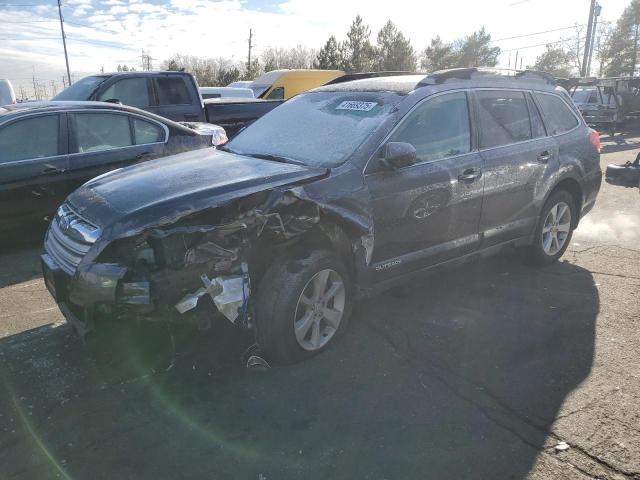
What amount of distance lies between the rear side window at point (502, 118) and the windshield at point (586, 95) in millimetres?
19335

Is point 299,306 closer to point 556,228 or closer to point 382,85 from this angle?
point 382,85

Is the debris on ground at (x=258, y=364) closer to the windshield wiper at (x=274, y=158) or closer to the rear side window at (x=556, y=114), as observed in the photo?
the windshield wiper at (x=274, y=158)

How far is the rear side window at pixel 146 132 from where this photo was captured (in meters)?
6.15

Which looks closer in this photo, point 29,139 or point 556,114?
point 556,114

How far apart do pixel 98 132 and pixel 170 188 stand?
322 cm

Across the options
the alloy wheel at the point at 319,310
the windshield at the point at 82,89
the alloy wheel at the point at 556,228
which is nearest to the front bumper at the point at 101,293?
the alloy wheel at the point at 319,310

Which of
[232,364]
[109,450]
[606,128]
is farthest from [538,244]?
[606,128]

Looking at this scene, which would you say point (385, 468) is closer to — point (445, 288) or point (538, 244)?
point (445, 288)

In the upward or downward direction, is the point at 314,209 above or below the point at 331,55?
below

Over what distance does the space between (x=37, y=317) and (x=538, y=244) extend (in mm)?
4515

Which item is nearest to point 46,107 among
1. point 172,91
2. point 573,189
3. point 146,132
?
point 146,132

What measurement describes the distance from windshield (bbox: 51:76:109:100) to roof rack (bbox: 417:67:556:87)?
20.7 ft

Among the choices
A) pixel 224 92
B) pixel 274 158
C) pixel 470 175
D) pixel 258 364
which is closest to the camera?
pixel 258 364

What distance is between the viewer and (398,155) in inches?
138
